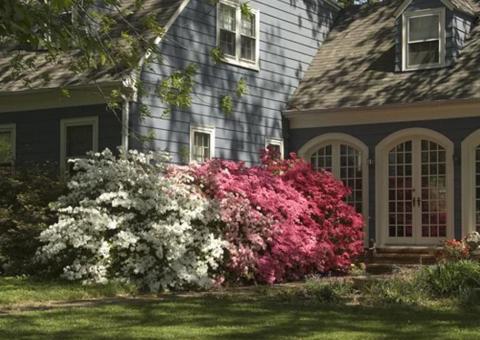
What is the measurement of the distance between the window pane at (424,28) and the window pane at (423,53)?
0.15 metres

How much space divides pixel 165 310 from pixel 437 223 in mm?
9426

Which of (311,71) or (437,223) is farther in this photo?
(311,71)

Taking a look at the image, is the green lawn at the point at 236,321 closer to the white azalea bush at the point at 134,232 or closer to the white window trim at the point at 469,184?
the white azalea bush at the point at 134,232

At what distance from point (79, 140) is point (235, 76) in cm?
381

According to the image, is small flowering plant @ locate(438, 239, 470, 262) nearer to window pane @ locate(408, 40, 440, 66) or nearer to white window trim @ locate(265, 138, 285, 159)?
window pane @ locate(408, 40, 440, 66)

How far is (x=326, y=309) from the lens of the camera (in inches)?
408

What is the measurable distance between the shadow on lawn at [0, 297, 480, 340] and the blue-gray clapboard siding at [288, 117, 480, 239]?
787 centimetres

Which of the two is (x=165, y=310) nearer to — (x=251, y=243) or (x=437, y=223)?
(x=251, y=243)

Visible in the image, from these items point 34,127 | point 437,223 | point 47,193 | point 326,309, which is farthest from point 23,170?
point 437,223

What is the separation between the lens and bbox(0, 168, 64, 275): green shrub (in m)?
14.0

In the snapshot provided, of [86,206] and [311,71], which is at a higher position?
[311,71]

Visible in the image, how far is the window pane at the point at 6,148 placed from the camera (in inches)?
712

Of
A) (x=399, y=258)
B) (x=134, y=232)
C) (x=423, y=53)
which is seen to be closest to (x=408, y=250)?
(x=399, y=258)

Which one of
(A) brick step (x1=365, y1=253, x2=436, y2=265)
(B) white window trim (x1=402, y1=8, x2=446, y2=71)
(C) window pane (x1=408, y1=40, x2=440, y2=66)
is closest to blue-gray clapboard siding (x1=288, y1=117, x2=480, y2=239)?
(A) brick step (x1=365, y1=253, x2=436, y2=265)
